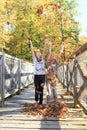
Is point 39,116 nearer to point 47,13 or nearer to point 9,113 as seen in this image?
point 9,113

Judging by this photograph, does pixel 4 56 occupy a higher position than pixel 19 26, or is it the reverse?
pixel 19 26

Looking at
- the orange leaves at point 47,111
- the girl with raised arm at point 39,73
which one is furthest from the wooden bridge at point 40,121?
the girl with raised arm at point 39,73

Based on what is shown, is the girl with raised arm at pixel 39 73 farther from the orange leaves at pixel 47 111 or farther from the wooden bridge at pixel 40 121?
the wooden bridge at pixel 40 121

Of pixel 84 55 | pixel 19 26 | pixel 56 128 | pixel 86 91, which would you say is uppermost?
pixel 19 26

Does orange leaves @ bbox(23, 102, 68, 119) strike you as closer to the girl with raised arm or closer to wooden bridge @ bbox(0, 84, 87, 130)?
wooden bridge @ bbox(0, 84, 87, 130)

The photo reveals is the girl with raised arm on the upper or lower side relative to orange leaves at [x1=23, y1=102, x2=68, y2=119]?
upper

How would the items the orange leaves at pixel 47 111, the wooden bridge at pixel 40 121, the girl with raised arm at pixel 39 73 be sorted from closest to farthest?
the wooden bridge at pixel 40 121 → the orange leaves at pixel 47 111 → the girl with raised arm at pixel 39 73

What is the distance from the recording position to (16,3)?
163 feet

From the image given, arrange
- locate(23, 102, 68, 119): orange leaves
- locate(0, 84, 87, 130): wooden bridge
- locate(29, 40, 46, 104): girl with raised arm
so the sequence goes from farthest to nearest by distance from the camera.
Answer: locate(29, 40, 46, 104): girl with raised arm, locate(23, 102, 68, 119): orange leaves, locate(0, 84, 87, 130): wooden bridge

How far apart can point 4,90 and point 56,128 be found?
16.6 ft

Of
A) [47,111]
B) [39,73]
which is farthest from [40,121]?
[39,73]

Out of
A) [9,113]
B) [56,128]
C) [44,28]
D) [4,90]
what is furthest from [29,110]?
[44,28]

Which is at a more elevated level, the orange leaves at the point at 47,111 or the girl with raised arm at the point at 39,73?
the girl with raised arm at the point at 39,73

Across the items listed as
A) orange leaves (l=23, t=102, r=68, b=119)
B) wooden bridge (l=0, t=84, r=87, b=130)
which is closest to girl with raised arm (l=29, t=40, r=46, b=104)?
orange leaves (l=23, t=102, r=68, b=119)
